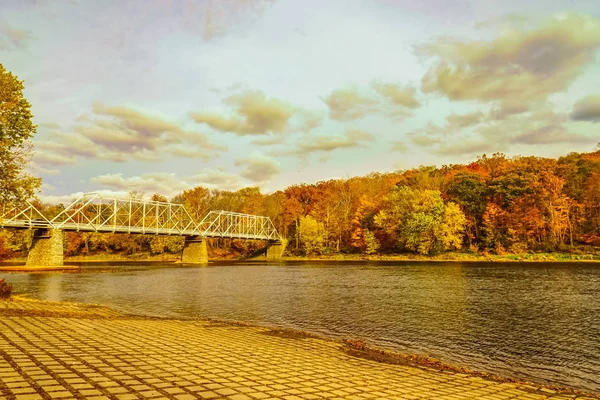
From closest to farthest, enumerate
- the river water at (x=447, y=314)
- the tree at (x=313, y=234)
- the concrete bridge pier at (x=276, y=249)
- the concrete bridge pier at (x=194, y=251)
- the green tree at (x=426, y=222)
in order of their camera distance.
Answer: the river water at (x=447, y=314) < the green tree at (x=426, y=222) < the concrete bridge pier at (x=194, y=251) < the tree at (x=313, y=234) < the concrete bridge pier at (x=276, y=249)

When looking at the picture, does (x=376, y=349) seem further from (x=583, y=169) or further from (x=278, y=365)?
(x=583, y=169)

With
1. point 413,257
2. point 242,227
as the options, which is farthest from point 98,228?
point 413,257

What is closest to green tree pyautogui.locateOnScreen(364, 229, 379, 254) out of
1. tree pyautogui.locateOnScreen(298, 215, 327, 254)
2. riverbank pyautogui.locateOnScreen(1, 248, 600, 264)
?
riverbank pyautogui.locateOnScreen(1, 248, 600, 264)

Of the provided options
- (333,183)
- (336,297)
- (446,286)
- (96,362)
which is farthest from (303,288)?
(333,183)

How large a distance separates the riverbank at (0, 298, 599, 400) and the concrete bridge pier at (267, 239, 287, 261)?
10644 centimetres

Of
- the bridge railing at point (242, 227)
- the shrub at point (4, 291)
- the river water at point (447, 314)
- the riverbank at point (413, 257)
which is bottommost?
the riverbank at point (413, 257)

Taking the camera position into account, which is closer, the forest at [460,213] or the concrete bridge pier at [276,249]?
the forest at [460,213]

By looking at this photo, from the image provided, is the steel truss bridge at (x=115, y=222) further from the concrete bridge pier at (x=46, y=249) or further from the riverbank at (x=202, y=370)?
the riverbank at (x=202, y=370)

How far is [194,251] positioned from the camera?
105188 mm

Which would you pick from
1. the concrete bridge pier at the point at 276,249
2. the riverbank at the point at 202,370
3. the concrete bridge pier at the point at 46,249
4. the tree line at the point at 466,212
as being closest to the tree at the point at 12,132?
the riverbank at the point at 202,370

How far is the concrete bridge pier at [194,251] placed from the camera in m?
104

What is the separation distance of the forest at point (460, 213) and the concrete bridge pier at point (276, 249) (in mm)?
2328

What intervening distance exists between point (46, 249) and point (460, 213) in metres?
78.4

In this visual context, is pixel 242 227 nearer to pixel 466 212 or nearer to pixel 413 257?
pixel 413 257
